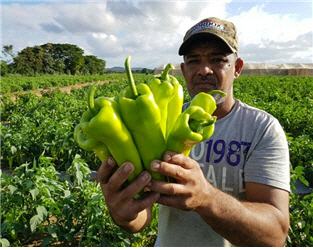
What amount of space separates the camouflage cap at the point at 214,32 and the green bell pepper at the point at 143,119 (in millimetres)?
1005

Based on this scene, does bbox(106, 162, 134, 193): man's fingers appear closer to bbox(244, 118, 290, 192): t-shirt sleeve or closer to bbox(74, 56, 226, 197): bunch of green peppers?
bbox(74, 56, 226, 197): bunch of green peppers

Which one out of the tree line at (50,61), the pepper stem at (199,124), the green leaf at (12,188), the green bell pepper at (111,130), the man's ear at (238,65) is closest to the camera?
the green bell pepper at (111,130)

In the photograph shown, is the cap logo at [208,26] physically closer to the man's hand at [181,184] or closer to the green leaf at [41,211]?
the man's hand at [181,184]

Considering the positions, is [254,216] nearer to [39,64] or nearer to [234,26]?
[234,26]

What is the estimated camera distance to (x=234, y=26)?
2.12m

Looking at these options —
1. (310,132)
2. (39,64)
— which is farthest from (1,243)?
(39,64)

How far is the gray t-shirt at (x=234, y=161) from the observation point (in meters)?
1.71

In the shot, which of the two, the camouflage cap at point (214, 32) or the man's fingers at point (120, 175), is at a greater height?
the camouflage cap at point (214, 32)

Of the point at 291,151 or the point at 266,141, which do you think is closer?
the point at 266,141

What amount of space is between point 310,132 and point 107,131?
6781 mm

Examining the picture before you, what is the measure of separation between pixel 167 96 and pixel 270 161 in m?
0.87

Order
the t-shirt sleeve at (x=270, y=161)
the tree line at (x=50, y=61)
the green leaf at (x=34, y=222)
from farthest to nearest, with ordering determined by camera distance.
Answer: the tree line at (x=50, y=61) → the green leaf at (x=34, y=222) → the t-shirt sleeve at (x=270, y=161)

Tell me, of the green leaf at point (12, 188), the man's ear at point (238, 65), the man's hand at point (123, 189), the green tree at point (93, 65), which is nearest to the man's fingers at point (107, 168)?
the man's hand at point (123, 189)

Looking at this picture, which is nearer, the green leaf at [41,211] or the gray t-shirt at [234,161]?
the gray t-shirt at [234,161]
